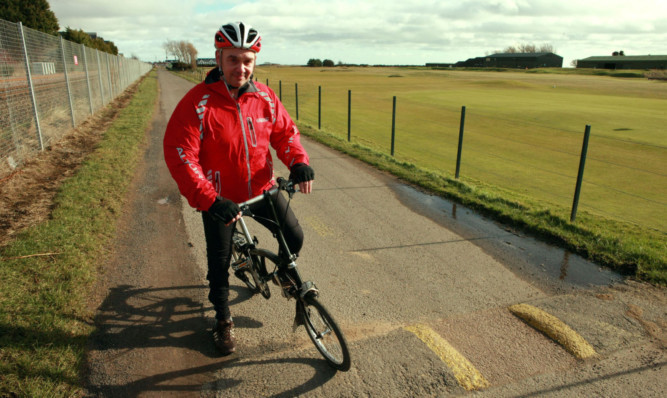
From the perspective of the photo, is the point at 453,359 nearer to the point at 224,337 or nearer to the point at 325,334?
the point at 325,334

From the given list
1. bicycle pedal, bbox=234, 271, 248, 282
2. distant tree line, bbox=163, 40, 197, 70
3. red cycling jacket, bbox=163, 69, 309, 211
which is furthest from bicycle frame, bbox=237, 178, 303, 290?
distant tree line, bbox=163, 40, 197, 70

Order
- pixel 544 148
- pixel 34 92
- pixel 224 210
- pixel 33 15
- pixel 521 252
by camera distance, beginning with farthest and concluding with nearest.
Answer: pixel 33 15, pixel 544 148, pixel 34 92, pixel 521 252, pixel 224 210

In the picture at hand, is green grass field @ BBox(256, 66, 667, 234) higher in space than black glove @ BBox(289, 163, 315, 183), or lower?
lower

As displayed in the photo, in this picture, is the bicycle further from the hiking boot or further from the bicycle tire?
the hiking boot

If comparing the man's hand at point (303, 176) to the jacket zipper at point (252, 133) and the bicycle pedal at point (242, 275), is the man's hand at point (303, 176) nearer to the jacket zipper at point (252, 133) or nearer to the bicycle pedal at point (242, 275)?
the jacket zipper at point (252, 133)

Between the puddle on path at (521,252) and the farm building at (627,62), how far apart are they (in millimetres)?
104958

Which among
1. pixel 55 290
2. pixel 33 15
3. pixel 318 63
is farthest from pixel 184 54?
pixel 55 290

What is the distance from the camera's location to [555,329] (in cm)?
365

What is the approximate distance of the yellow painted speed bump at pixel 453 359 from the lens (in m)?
3.02

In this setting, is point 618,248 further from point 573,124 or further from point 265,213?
point 573,124

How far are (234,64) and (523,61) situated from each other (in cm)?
13019

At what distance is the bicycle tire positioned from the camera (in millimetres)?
3043

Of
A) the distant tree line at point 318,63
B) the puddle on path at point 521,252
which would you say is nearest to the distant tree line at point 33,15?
the puddle on path at point 521,252

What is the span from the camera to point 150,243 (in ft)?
17.7
